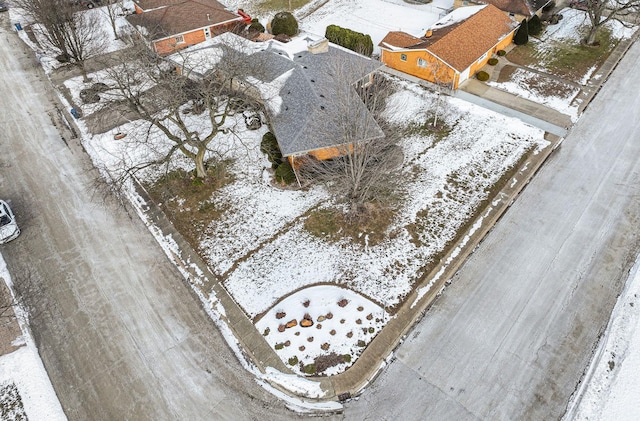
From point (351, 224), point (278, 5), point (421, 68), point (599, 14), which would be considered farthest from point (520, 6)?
point (351, 224)

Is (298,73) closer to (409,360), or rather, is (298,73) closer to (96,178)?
(96,178)

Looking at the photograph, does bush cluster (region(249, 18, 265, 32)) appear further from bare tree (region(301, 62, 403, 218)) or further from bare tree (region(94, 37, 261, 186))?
bare tree (region(301, 62, 403, 218))

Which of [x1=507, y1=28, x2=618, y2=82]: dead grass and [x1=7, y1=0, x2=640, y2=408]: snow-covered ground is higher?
[x1=507, y1=28, x2=618, y2=82]: dead grass

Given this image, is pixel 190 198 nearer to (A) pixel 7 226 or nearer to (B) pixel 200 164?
(B) pixel 200 164

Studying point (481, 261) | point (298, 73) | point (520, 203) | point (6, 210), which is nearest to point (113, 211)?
point (6, 210)

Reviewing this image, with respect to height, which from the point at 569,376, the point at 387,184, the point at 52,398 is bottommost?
the point at 52,398

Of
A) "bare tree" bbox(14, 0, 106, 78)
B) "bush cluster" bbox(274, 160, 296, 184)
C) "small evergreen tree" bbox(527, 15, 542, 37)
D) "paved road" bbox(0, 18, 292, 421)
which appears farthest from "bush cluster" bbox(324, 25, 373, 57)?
"paved road" bbox(0, 18, 292, 421)
